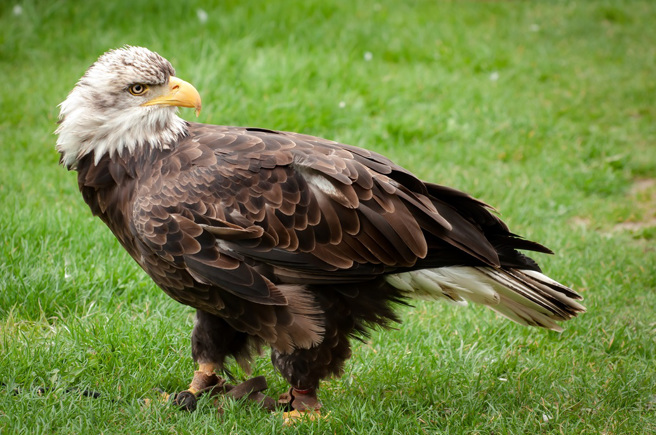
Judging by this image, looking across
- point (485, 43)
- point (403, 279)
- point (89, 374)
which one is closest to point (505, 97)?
point (485, 43)

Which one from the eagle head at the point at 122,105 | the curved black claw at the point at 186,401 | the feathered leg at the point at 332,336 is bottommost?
the curved black claw at the point at 186,401

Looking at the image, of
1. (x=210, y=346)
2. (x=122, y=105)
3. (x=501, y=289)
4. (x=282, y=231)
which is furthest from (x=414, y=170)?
(x=122, y=105)

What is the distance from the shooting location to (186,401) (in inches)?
155

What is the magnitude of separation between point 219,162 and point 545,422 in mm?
2085

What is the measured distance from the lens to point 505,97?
876 cm

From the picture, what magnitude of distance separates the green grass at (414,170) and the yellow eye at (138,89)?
138cm

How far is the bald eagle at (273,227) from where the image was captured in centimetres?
363

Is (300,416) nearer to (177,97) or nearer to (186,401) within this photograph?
(186,401)

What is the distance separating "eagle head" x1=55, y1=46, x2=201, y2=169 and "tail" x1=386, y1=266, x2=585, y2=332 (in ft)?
4.63

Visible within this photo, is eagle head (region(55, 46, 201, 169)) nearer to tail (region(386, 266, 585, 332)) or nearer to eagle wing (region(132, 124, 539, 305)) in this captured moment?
eagle wing (region(132, 124, 539, 305))

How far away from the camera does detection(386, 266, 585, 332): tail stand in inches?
158

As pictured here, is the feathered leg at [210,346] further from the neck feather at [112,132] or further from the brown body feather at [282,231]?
the neck feather at [112,132]

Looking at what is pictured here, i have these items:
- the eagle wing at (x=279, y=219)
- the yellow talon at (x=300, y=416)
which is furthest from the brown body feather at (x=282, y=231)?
the yellow talon at (x=300, y=416)

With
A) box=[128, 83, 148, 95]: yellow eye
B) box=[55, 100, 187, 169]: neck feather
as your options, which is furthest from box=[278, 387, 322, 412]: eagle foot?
box=[128, 83, 148, 95]: yellow eye
